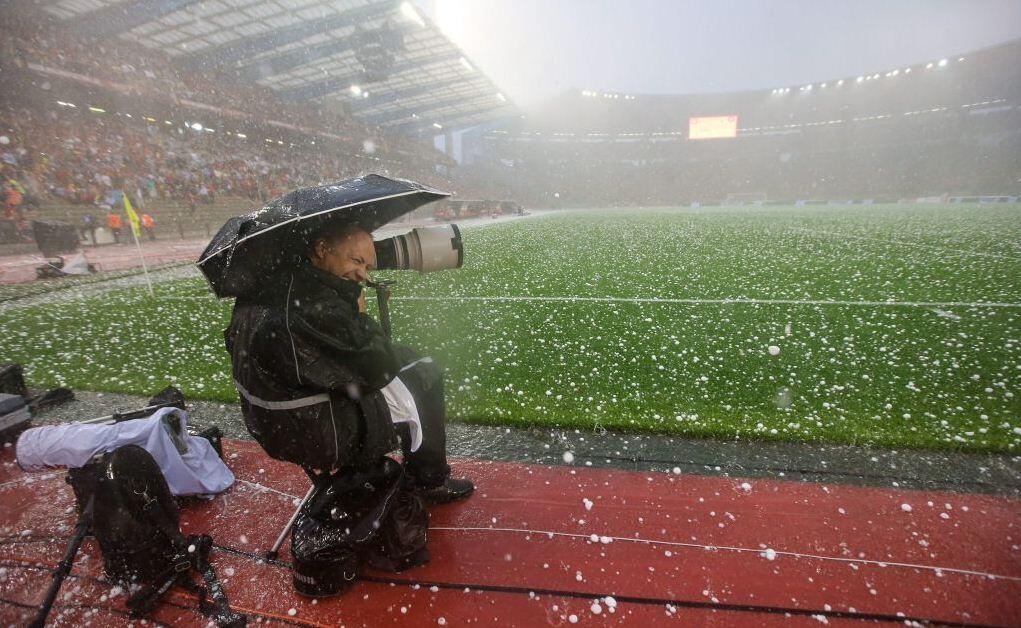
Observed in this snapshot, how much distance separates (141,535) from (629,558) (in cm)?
195

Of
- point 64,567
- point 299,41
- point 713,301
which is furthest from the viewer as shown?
point 299,41

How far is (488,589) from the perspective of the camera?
5.83 ft

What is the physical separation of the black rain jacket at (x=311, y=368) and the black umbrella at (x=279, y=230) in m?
0.08

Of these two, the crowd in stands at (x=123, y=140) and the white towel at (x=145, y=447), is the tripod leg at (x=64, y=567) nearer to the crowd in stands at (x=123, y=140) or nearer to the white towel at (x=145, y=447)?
the white towel at (x=145, y=447)

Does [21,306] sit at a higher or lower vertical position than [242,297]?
lower

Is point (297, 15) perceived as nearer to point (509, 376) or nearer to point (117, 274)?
point (117, 274)

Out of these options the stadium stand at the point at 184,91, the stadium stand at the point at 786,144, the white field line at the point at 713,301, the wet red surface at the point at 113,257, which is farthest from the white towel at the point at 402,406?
the stadium stand at the point at 786,144

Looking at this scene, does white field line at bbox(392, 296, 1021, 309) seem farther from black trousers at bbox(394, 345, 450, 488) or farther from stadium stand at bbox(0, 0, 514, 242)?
stadium stand at bbox(0, 0, 514, 242)

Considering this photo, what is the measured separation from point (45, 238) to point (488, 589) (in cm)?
1733

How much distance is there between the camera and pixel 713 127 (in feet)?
196

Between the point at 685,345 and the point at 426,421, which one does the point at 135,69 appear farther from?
the point at 426,421

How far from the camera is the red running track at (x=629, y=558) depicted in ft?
5.47

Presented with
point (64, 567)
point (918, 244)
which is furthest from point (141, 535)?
point (918, 244)

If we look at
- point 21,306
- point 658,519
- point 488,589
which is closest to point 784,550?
point 658,519
